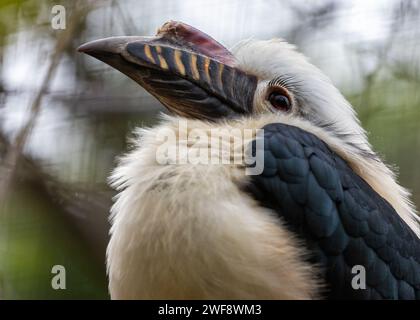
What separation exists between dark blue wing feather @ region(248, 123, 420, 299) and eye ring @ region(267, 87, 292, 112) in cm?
37

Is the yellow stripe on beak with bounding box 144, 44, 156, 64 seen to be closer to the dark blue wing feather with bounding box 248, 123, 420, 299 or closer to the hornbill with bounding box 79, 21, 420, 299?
the hornbill with bounding box 79, 21, 420, 299

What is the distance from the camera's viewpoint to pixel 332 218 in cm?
272

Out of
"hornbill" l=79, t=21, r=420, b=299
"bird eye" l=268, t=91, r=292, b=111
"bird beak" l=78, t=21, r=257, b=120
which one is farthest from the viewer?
"bird eye" l=268, t=91, r=292, b=111

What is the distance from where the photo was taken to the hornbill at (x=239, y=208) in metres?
2.62

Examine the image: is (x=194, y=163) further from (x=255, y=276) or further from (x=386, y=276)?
(x=386, y=276)

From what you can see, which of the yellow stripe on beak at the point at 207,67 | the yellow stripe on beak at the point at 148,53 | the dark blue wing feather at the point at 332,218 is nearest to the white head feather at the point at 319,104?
the yellow stripe on beak at the point at 207,67

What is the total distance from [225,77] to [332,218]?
72 centimetres

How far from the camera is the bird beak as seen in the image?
3.03 metres

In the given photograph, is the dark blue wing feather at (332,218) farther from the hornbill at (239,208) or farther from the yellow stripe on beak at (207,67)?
the yellow stripe on beak at (207,67)

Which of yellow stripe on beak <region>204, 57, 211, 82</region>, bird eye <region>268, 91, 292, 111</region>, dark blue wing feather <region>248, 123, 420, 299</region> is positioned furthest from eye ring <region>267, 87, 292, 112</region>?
dark blue wing feather <region>248, 123, 420, 299</region>

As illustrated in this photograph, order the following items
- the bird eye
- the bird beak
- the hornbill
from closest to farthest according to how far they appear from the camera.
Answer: the hornbill → the bird beak → the bird eye

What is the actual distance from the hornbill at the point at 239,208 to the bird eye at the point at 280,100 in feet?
0.18

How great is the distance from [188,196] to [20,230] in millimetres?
1447

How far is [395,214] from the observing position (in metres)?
2.98
